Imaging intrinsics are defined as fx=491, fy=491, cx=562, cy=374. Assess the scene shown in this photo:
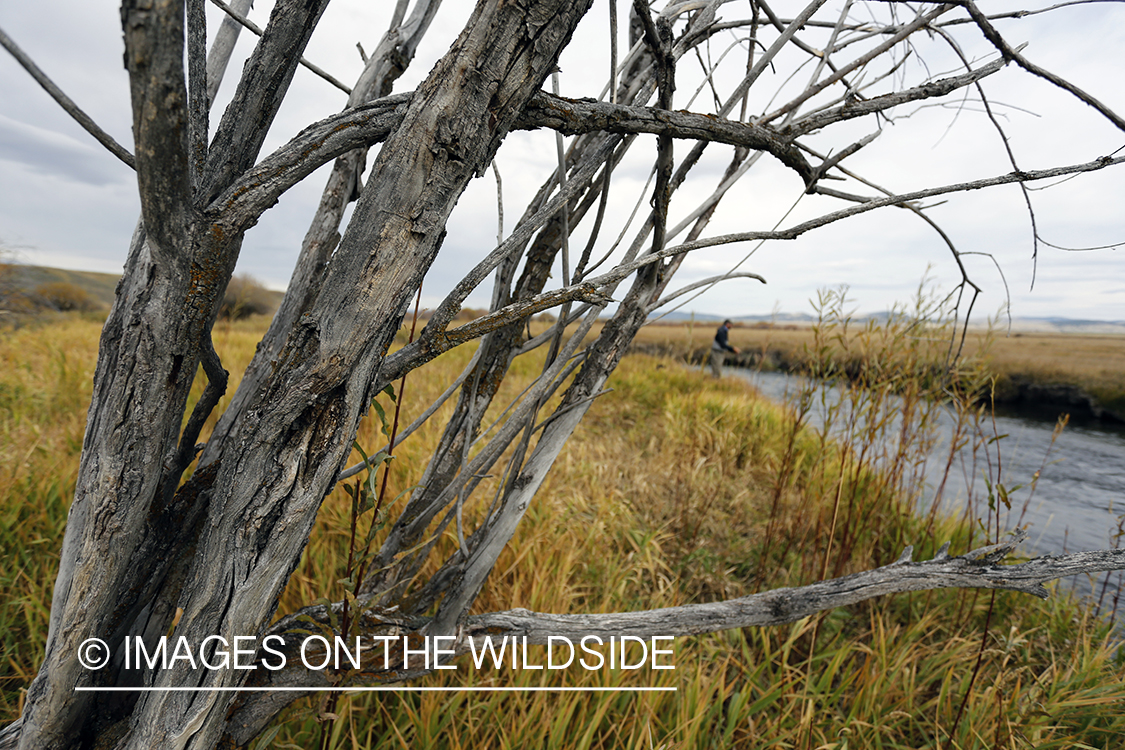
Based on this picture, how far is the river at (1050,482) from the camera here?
11.5ft

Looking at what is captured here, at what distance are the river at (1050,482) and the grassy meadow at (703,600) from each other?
51 cm

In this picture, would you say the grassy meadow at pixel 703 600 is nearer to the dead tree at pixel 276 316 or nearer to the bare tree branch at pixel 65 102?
the dead tree at pixel 276 316

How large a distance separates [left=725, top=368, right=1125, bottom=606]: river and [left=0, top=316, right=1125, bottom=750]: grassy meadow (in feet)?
1.66

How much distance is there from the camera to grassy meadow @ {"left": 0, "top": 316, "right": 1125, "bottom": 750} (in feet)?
5.04

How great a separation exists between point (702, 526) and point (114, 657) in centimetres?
291

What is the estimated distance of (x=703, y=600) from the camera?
2590 mm

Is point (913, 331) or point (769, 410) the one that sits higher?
point (913, 331)

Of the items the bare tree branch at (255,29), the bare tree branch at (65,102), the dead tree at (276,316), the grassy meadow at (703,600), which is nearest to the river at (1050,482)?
the grassy meadow at (703,600)

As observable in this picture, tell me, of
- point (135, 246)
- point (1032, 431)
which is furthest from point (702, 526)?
point (1032, 431)

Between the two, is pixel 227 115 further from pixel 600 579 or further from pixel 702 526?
pixel 702 526

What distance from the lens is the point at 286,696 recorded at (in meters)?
1.03

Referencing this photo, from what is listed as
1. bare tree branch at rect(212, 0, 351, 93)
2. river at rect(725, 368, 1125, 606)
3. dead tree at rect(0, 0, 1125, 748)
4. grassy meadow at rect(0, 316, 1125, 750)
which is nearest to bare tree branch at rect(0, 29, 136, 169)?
dead tree at rect(0, 0, 1125, 748)

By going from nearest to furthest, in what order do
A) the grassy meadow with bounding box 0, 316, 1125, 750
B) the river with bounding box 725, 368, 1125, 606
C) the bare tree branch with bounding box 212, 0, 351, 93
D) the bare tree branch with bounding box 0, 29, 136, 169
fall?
the bare tree branch with bounding box 0, 29, 136, 169 → the bare tree branch with bounding box 212, 0, 351, 93 → the grassy meadow with bounding box 0, 316, 1125, 750 → the river with bounding box 725, 368, 1125, 606

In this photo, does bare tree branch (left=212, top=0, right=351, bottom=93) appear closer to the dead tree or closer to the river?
the dead tree
